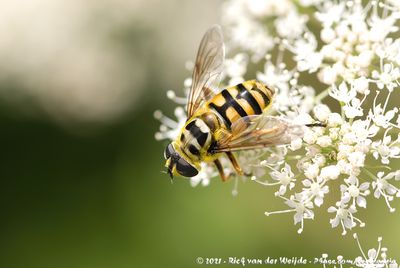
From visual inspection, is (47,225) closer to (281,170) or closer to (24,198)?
(24,198)

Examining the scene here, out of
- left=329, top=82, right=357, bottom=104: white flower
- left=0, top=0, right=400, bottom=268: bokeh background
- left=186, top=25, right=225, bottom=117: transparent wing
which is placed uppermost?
left=186, top=25, right=225, bottom=117: transparent wing

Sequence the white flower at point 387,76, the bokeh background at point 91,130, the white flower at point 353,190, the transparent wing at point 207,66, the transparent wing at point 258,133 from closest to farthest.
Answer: the transparent wing at point 258,133 → the white flower at point 353,190 → the white flower at point 387,76 → the transparent wing at point 207,66 → the bokeh background at point 91,130

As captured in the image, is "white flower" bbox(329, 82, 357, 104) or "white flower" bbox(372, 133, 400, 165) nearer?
"white flower" bbox(372, 133, 400, 165)

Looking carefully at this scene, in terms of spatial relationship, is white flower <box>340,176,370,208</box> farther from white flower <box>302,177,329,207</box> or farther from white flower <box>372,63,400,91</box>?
white flower <box>372,63,400,91</box>

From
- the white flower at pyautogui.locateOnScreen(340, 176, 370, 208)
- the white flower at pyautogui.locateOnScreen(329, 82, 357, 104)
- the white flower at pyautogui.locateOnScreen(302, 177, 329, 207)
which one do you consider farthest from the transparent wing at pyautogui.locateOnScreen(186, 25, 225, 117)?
the white flower at pyautogui.locateOnScreen(340, 176, 370, 208)

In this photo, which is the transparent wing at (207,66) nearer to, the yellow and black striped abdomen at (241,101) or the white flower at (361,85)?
the yellow and black striped abdomen at (241,101)

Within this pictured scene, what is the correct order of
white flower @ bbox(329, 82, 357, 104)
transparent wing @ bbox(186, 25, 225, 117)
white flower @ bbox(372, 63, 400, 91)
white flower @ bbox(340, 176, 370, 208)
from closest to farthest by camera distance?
white flower @ bbox(340, 176, 370, 208) → white flower @ bbox(329, 82, 357, 104) → white flower @ bbox(372, 63, 400, 91) → transparent wing @ bbox(186, 25, 225, 117)

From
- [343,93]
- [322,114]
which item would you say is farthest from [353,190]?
[343,93]

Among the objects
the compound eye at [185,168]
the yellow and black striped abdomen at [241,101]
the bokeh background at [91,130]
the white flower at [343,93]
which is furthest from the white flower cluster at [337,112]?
the bokeh background at [91,130]
